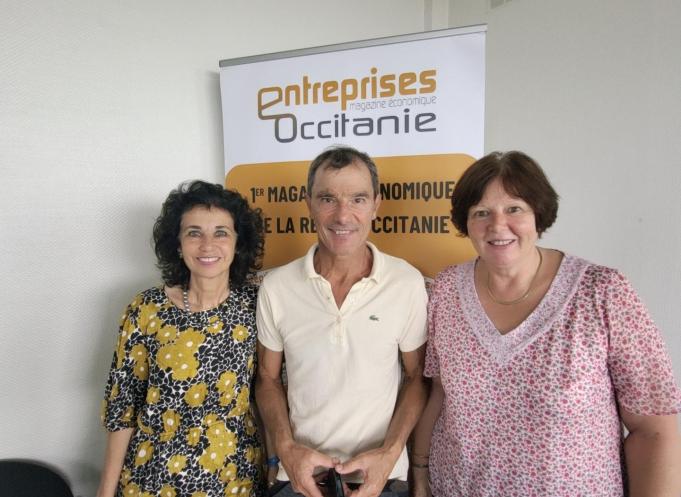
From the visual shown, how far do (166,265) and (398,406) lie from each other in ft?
3.44

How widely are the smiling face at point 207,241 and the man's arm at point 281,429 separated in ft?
1.22

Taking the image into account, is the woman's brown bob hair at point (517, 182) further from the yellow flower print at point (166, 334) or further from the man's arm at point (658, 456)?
the yellow flower print at point (166, 334)

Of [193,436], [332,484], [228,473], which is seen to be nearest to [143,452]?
[193,436]

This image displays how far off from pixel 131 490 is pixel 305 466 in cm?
66

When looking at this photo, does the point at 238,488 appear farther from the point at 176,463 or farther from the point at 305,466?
the point at 305,466

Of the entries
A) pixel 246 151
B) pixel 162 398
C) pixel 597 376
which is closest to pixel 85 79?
pixel 246 151

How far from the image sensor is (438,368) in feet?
4.40

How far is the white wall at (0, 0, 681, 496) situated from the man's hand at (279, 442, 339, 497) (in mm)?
1153

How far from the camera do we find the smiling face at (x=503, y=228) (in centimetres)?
111

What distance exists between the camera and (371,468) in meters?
1.18

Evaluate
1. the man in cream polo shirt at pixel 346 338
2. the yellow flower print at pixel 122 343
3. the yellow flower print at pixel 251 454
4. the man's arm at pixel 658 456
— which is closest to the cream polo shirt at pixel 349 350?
the man in cream polo shirt at pixel 346 338

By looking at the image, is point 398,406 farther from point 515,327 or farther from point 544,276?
point 544,276

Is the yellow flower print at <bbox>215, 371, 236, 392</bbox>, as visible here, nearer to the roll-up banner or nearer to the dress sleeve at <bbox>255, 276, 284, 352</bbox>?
the dress sleeve at <bbox>255, 276, 284, 352</bbox>

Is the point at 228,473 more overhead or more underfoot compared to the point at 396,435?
more underfoot
